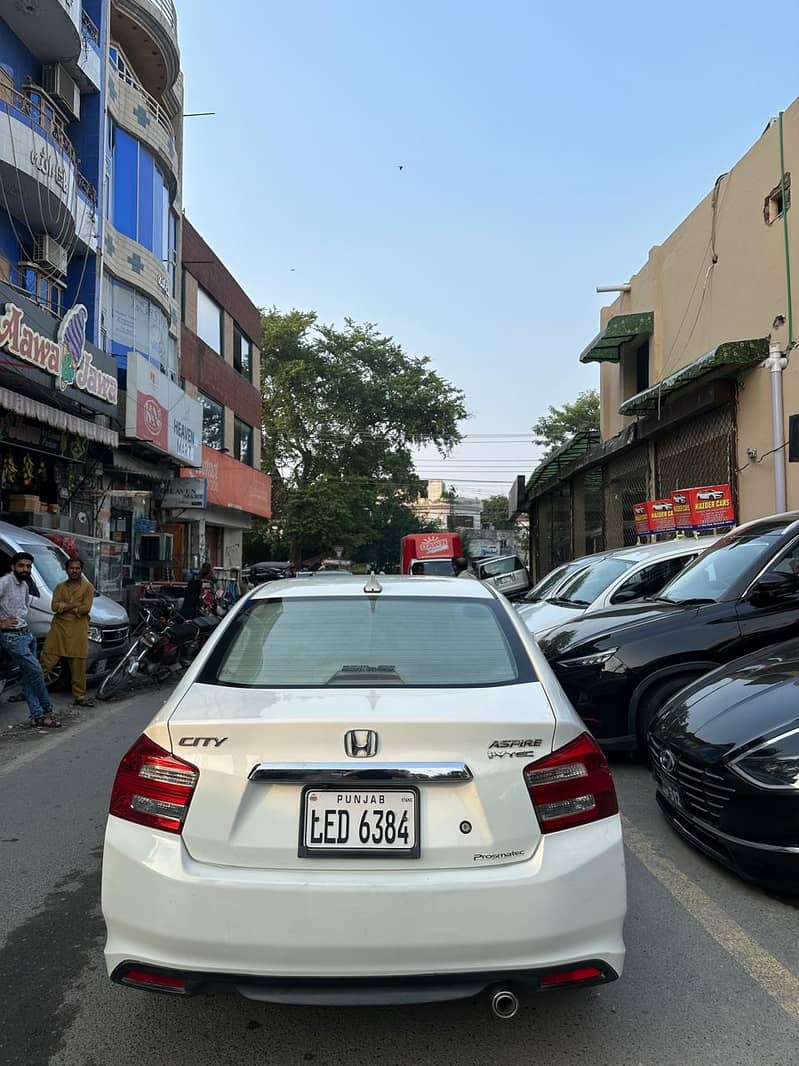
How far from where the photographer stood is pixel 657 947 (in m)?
3.32

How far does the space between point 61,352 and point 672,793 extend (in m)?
12.8

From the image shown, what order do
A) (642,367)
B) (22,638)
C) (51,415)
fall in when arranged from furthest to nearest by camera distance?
1. (642,367)
2. (51,415)
3. (22,638)

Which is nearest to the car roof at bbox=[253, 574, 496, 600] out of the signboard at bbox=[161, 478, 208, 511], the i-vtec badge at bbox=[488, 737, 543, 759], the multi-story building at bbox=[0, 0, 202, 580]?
the i-vtec badge at bbox=[488, 737, 543, 759]

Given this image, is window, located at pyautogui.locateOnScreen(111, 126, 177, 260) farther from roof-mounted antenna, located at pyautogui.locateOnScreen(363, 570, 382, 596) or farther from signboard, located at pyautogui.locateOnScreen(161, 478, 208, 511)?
roof-mounted antenna, located at pyautogui.locateOnScreen(363, 570, 382, 596)

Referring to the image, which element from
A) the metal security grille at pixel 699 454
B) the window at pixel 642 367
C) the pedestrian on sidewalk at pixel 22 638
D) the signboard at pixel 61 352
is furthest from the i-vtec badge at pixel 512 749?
the window at pixel 642 367

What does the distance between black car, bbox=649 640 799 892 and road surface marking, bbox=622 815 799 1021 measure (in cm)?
19

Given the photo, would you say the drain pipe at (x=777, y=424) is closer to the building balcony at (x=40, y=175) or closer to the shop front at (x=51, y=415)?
the shop front at (x=51, y=415)

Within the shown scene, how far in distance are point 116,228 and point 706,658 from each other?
1799 cm

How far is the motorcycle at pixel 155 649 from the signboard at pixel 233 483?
12946mm

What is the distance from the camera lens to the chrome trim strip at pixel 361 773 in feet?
8.05

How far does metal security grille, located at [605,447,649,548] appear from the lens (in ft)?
61.1

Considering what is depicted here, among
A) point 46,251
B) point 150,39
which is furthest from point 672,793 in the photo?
point 150,39

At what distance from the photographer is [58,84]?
16.9 meters

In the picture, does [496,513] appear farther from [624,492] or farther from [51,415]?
[51,415]
